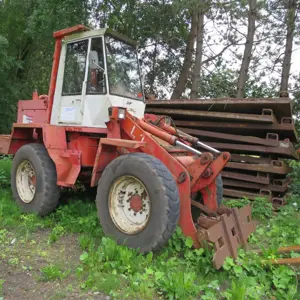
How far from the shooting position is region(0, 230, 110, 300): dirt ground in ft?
10.2

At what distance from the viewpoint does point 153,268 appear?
11.7 feet

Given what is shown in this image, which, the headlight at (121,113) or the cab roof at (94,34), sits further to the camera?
the cab roof at (94,34)

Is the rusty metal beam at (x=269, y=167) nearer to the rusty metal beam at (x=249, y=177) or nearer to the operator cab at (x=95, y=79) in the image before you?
the rusty metal beam at (x=249, y=177)

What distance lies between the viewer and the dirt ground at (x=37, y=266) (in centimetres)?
312

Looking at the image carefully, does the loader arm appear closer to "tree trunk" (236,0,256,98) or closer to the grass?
the grass

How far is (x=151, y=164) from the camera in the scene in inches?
152

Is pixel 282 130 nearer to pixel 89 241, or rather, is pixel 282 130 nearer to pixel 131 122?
pixel 131 122

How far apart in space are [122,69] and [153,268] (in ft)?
9.77

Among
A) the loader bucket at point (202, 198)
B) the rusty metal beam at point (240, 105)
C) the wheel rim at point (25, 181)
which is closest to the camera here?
the loader bucket at point (202, 198)

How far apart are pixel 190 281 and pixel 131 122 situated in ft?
7.40

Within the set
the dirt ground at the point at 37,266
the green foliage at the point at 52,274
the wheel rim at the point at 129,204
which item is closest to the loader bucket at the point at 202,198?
the wheel rim at the point at 129,204

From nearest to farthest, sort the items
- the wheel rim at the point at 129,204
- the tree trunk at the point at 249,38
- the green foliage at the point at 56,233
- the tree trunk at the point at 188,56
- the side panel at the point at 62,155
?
1. the wheel rim at the point at 129,204
2. the green foliage at the point at 56,233
3. the side panel at the point at 62,155
4. the tree trunk at the point at 249,38
5. the tree trunk at the point at 188,56

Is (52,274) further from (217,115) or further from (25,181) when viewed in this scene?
(217,115)

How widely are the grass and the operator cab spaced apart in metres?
1.57
